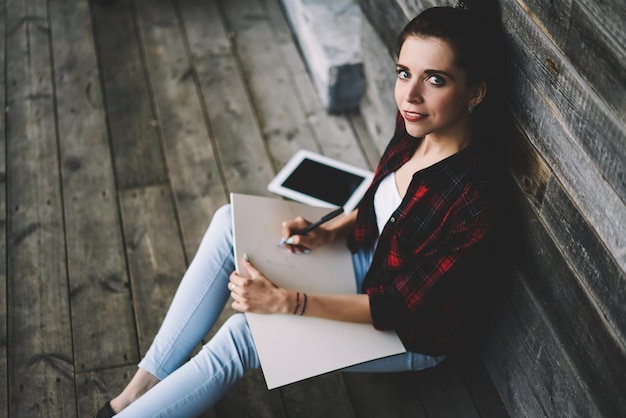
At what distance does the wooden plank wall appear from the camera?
1.24 meters

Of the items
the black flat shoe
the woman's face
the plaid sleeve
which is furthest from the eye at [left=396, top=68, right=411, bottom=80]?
the black flat shoe

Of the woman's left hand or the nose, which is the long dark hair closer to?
the nose

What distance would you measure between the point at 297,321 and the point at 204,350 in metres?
0.22

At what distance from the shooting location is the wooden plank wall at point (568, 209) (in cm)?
124

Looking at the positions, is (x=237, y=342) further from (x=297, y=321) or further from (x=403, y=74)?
(x=403, y=74)

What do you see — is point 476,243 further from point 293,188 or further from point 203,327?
point 293,188

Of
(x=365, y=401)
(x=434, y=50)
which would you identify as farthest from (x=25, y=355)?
(x=434, y=50)

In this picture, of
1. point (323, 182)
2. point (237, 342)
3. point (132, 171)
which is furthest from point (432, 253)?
point (132, 171)

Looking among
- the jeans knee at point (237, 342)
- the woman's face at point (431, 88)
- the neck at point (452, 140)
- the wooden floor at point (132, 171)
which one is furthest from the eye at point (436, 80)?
the wooden floor at point (132, 171)

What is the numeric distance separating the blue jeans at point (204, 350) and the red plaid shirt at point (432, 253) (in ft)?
0.38

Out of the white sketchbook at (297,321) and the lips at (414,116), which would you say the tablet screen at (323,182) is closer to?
the white sketchbook at (297,321)

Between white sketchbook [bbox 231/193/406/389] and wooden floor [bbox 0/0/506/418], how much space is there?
0.33m

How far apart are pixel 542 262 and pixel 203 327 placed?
0.84 metres

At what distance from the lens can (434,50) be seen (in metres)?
1.46
